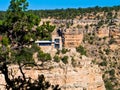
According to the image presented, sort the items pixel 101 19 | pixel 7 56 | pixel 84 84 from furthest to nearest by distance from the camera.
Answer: pixel 101 19 < pixel 84 84 < pixel 7 56

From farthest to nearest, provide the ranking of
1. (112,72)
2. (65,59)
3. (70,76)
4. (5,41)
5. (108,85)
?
(112,72) < (108,85) < (65,59) < (70,76) < (5,41)

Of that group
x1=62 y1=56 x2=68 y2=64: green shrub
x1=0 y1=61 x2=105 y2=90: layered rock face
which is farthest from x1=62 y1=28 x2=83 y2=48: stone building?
x1=0 y1=61 x2=105 y2=90: layered rock face

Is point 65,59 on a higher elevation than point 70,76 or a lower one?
higher

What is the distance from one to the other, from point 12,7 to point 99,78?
36520 mm

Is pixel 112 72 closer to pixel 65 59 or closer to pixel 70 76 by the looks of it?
pixel 65 59

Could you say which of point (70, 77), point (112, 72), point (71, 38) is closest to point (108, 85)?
point (112, 72)

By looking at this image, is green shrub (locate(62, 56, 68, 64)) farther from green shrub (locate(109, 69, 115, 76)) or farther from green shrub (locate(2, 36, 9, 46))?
green shrub (locate(2, 36, 9, 46))

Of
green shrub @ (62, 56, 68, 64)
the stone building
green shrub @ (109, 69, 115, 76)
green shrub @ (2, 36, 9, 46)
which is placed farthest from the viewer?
the stone building

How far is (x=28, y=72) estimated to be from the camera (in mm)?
50500

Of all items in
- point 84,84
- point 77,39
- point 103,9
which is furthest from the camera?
point 103,9

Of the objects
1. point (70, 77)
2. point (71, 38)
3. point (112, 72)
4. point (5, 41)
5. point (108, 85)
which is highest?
point (71, 38)

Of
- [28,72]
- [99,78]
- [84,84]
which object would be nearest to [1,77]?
[28,72]

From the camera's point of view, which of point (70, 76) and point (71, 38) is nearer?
point (70, 76)

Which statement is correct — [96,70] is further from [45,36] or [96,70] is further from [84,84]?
[45,36]
